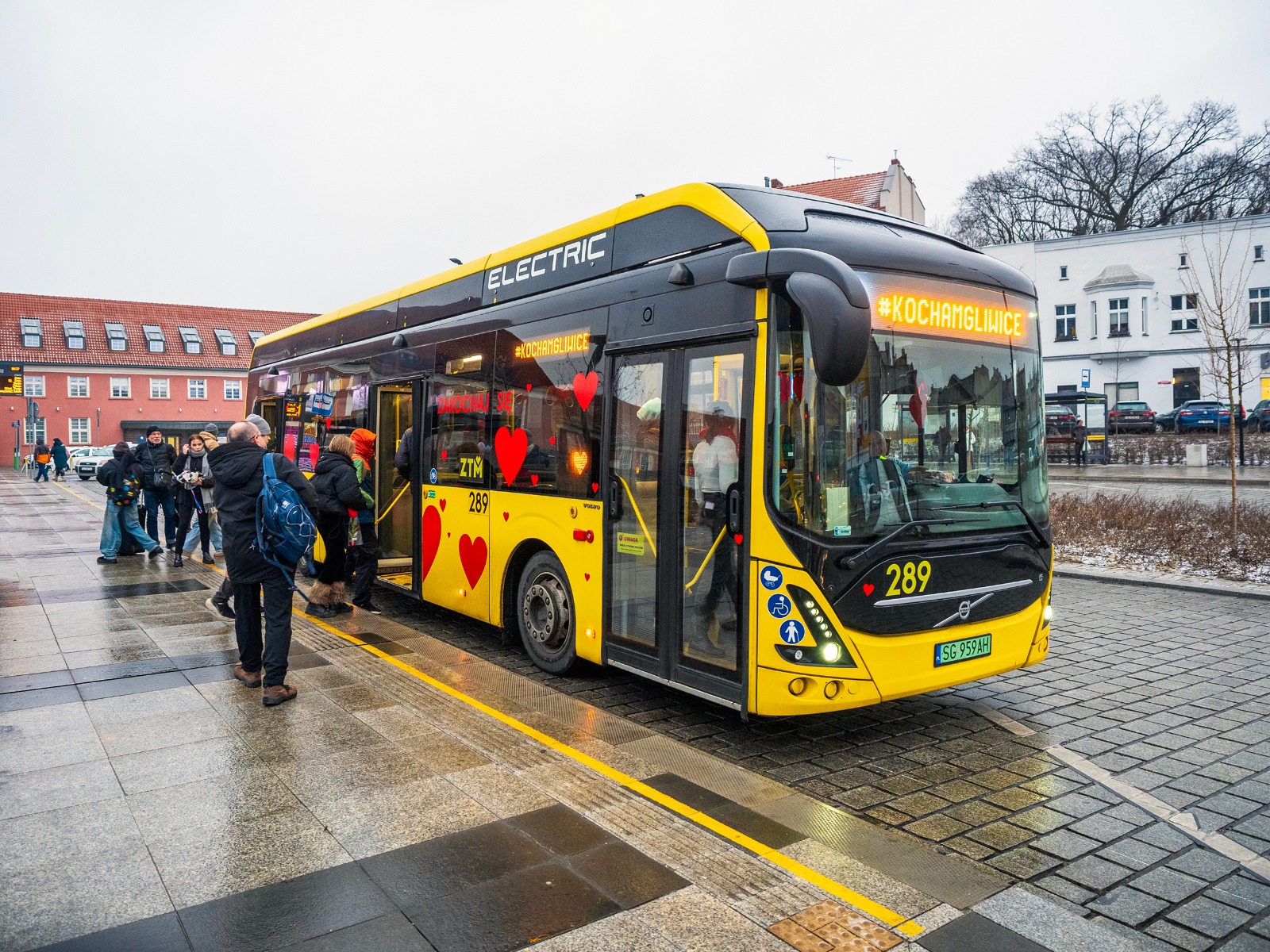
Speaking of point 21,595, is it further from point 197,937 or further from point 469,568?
point 197,937

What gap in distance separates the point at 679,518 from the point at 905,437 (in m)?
1.45

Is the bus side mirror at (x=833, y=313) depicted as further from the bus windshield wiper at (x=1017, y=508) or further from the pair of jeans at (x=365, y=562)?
the pair of jeans at (x=365, y=562)

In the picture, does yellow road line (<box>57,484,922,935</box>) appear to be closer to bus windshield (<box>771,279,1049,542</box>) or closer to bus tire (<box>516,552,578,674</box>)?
bus tire (<box>516,552,578,674</box>)

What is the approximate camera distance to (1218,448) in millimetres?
29828

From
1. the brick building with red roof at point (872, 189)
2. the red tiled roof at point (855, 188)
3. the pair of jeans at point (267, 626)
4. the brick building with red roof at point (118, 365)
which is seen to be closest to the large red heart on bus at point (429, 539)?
the pair of jeans at point (267, 626)

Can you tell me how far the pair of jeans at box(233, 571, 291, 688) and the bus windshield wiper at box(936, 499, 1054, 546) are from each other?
4425mm

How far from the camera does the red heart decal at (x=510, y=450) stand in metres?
7.28

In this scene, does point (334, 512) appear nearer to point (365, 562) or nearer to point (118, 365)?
point (365, 562)

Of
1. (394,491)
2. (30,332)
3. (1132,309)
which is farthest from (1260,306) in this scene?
(30,332)

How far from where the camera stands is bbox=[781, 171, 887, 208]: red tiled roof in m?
36.2

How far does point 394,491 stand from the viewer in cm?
988

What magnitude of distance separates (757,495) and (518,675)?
2977mm

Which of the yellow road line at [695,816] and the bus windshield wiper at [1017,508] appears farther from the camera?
the bus windshield wiper at [1017,508]

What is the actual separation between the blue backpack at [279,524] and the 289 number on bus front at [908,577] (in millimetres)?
3895
